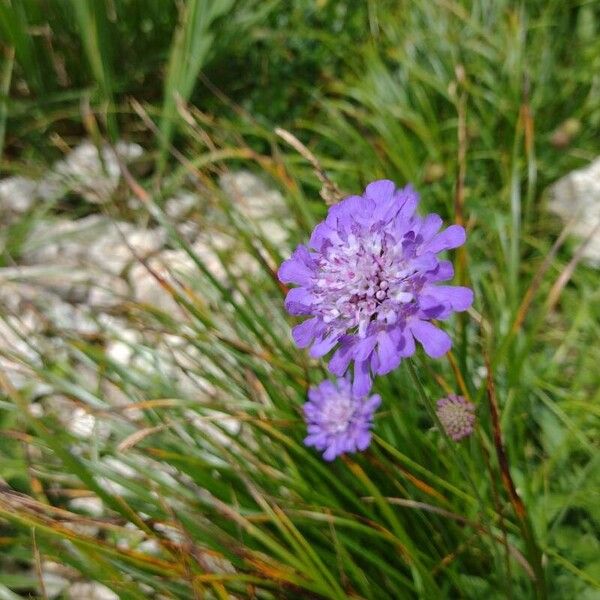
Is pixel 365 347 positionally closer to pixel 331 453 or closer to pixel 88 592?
pixel 331 453

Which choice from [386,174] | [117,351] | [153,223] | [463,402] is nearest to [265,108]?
[153,223]

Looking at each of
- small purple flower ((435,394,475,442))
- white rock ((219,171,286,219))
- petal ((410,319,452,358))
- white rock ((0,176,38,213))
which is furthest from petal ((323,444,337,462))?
white rock ((0,176,38,213))

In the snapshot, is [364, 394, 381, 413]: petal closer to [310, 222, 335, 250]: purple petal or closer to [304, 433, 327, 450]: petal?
[304, 433, 327, 450]: petal

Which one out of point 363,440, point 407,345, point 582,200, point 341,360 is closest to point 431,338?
point 407,345

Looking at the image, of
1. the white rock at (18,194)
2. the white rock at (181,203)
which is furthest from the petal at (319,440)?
the white rock at (18,194)

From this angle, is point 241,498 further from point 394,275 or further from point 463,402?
point 394,275
